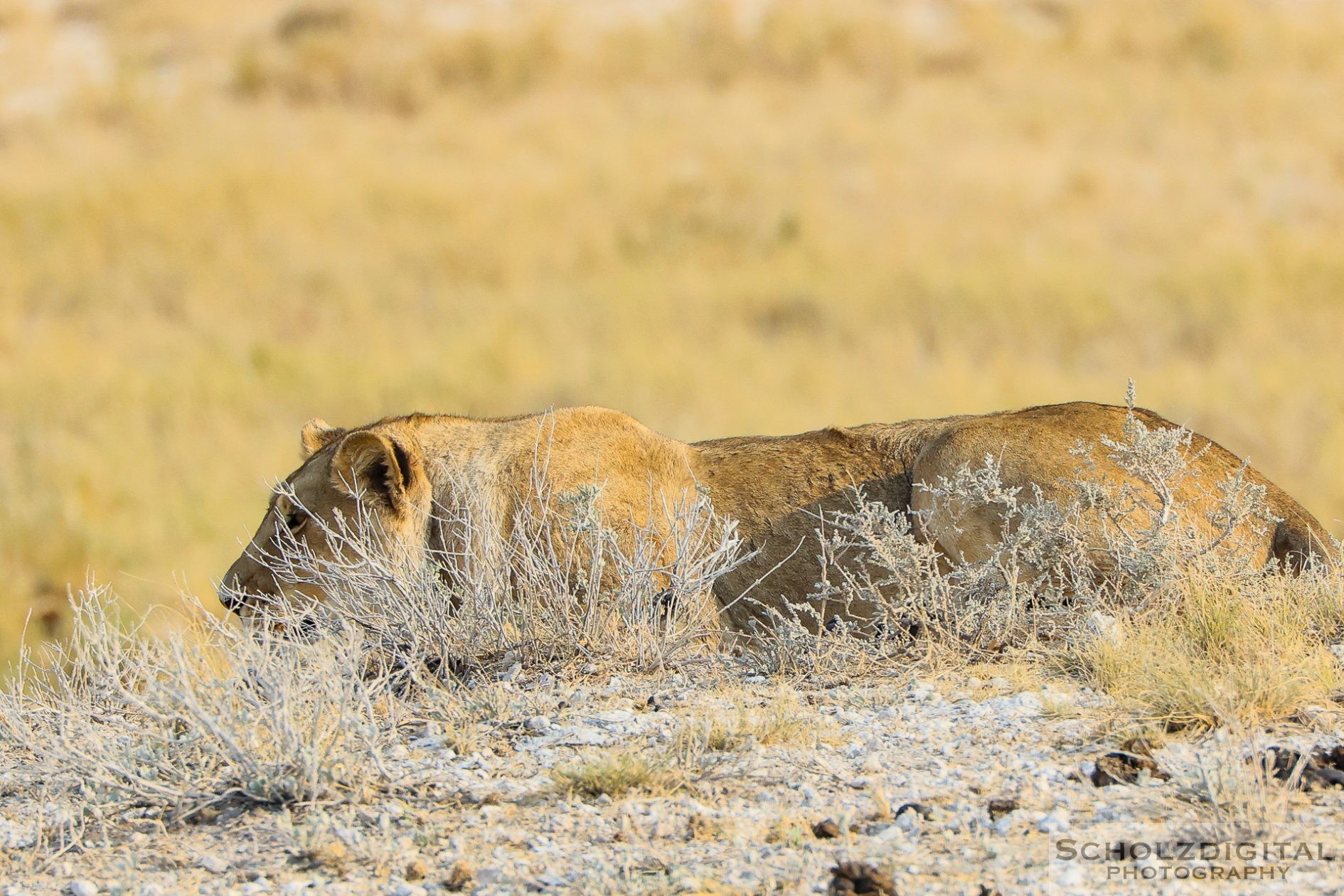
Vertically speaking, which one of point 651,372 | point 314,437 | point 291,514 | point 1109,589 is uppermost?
point 651,372

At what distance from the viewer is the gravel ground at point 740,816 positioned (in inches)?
149

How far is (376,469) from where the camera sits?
252 inches

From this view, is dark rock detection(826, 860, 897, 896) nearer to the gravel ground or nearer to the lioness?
the gravel ground

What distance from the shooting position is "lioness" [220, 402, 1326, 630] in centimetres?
634

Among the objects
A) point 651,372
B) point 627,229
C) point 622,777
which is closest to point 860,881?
point 622,777

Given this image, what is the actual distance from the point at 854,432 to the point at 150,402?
1282cm

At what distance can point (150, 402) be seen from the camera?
17938mm

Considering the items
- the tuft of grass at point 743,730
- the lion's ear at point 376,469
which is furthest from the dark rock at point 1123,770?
the lion's ear at point 376,469

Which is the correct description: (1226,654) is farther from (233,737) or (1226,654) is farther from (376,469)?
(376,469)

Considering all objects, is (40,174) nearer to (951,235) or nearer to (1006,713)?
(951,235)

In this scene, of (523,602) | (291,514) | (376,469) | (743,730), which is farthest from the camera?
(291,514)

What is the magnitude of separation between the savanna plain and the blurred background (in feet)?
0.35

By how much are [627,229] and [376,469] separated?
19047 millimetres

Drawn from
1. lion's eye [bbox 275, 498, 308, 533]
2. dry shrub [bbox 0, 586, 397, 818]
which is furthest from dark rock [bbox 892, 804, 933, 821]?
lion's eye [bbox 275, 498, 308, 533]
